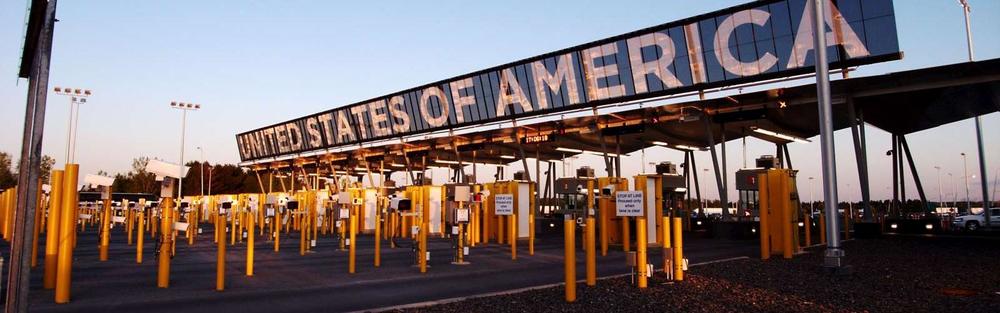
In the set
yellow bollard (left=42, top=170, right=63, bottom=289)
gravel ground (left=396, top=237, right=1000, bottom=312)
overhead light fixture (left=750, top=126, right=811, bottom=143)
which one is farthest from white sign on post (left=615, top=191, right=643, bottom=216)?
overhead light fixture (left=750, top=126, right=811, bottom=143)

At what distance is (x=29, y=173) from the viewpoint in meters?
5.54

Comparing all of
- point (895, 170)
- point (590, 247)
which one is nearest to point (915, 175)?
point (895, 170)

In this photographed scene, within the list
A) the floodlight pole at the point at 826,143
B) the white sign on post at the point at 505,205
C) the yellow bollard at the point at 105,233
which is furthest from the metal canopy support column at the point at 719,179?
the yellow bollard at the point at 105,233

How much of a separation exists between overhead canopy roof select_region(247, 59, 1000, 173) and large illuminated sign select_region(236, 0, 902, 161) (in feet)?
2.90

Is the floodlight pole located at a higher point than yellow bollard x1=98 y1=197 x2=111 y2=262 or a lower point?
higher

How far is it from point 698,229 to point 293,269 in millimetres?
26151

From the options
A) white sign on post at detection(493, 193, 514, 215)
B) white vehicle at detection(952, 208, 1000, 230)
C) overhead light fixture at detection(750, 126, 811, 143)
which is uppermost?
overhead light fixture at detection(750, 126, 811, 143)

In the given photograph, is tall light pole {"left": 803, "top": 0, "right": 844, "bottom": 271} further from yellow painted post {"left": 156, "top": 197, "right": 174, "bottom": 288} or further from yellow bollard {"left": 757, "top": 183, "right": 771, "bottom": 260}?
yellow painted post {"left": 156, "top": 197, "right": 174, "bottom": 288}

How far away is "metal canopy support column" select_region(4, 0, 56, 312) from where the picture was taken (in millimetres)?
5483

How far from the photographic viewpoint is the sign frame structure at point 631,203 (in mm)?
12984

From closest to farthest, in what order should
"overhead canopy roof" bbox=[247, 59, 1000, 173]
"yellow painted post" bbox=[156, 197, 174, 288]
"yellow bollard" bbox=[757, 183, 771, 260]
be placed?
"yellow painted post" bbox=[156, 197, 174, 288], "yellow bollard" bbox=[757, 183, 771, 260], "overhead canopy roof" bbox=[247, 59, 1000, 173]

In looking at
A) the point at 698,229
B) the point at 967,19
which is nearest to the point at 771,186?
the point at 698,229

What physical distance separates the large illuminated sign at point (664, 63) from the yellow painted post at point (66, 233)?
22037 millimetres

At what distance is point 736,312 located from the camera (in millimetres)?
8180
